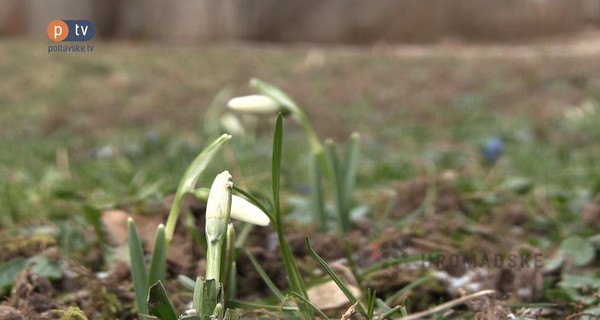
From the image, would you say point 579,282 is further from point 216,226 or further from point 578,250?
point 216,226

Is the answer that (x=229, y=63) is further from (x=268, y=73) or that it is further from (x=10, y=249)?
(x=10, y=249)

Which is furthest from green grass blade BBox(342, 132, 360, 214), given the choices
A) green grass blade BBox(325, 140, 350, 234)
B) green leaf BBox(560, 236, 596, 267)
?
green leaf BBox(560, 236, 596, 267)

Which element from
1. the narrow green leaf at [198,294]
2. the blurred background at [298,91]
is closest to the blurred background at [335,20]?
the blurred background at [298,91]

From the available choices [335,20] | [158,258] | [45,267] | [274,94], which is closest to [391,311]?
[158,258]

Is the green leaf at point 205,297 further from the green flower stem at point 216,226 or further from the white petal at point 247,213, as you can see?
the white petal at point 247,213

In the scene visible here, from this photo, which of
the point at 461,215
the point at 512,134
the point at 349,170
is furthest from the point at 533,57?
the point at 349,170
